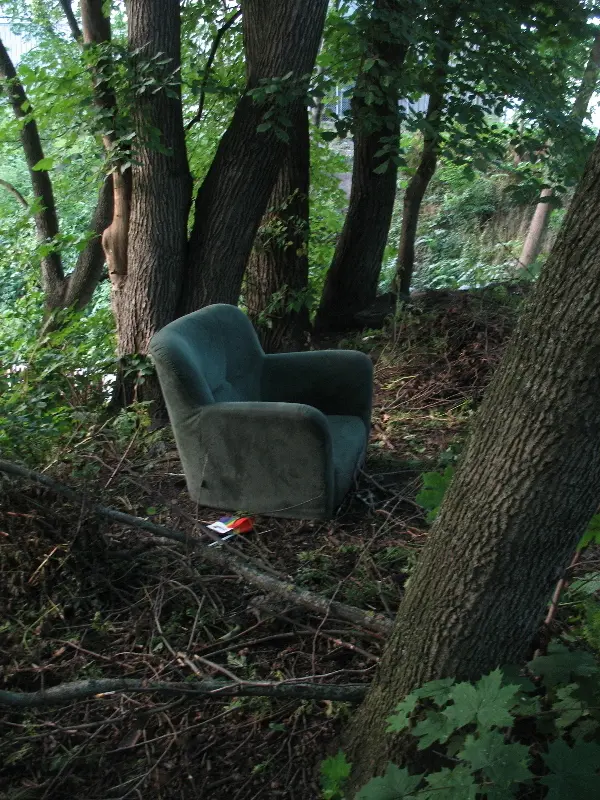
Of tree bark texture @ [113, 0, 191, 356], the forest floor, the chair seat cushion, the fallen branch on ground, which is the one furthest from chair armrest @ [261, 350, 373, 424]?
the fallen branch on ground

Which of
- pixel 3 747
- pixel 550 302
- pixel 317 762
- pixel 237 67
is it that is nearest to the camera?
pixel 550 302

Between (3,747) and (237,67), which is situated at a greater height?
(237,67)

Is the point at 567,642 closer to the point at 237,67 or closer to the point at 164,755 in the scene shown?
the point at 164,755

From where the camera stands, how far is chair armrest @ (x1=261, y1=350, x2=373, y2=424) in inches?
175

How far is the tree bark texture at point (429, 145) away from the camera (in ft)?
18.5

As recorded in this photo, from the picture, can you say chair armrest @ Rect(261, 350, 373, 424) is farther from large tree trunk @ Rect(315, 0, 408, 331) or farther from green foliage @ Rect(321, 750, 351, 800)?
green foliage @ Rect(321, 750, 351, 800)

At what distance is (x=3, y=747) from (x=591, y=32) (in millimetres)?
6230

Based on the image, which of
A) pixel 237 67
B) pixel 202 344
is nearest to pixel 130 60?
pixel 237 67

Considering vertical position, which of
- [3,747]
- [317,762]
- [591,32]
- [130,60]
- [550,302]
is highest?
[591,32]

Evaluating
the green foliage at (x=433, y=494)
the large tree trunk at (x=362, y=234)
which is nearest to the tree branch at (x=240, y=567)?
the green foliage at (x=433, y=494)

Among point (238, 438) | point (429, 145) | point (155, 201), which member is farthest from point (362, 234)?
point (238, 438)

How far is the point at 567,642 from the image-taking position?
7.09 ft

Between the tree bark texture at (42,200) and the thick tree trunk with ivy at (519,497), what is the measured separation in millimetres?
5967

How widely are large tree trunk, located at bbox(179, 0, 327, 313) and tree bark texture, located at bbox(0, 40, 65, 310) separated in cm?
198
